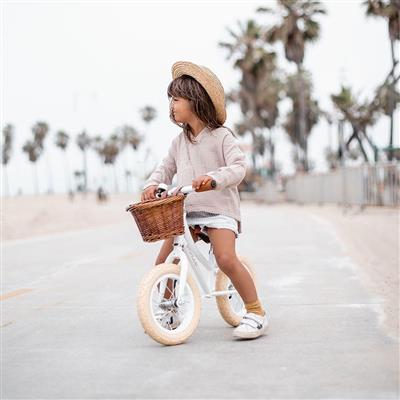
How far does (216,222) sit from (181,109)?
746 millimetres

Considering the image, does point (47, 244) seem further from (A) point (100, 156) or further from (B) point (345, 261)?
(A) point (100, 156)

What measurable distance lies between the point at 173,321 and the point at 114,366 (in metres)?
0.74

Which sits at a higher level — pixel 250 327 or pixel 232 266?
pixel 232 266

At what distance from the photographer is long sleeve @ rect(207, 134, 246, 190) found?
4816mm

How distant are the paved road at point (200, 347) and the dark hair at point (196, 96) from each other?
4.69ft

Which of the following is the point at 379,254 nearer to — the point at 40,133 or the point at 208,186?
the point at 208,186

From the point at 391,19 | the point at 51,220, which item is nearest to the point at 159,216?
the point at 51,220

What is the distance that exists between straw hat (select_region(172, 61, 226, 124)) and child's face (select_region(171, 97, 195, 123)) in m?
0.16

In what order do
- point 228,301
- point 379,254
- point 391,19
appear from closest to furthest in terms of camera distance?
1. point 228,301
2. point 379,254
3. point 391,19

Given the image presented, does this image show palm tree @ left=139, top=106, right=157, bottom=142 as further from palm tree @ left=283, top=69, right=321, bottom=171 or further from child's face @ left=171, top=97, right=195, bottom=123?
child's face @ left=171, top=97, right=195, bottom=123

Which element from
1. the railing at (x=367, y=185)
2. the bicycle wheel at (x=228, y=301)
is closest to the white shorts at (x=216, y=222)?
the bicycle wheel at (x=228, y=301)

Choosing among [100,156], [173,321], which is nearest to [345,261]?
[173,321]

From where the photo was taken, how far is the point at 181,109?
16.8ft

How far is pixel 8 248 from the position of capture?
14.5 meters
